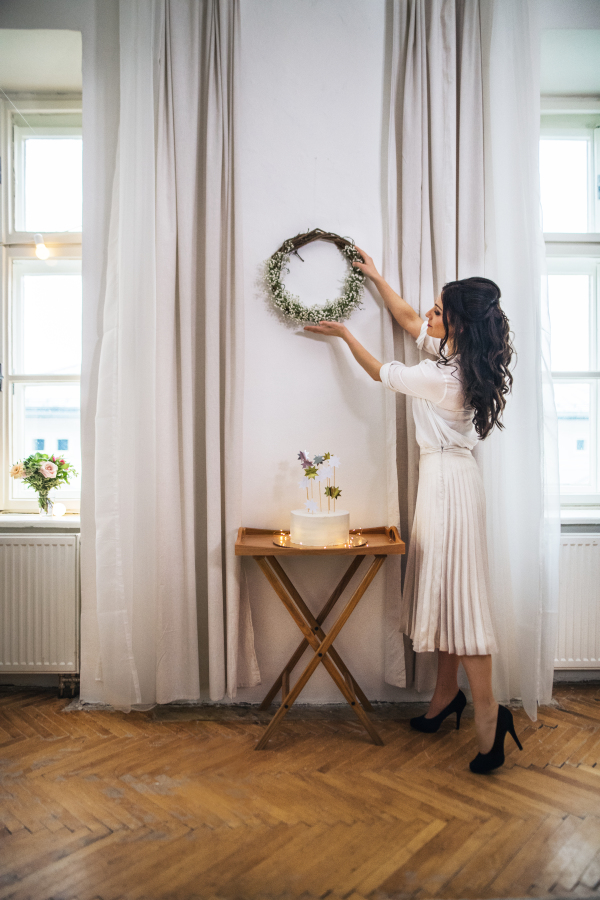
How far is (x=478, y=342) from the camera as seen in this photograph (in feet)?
6.86

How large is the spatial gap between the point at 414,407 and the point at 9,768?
6.90 feet

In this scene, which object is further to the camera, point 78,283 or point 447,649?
point 78,283

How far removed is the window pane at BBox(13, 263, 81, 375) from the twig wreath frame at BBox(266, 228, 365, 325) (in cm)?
127

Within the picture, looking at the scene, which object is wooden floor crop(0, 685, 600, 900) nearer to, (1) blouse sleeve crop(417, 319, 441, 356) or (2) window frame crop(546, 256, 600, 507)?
(2) window frame crop(546, 256, 600, 507)

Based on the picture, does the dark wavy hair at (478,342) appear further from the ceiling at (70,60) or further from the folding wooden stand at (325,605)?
the ceiling at (70,60)

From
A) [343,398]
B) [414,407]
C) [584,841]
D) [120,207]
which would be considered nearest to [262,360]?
[343,398]

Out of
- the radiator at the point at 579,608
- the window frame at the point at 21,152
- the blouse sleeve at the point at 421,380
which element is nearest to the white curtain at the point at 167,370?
the blouse sleeve at the point at 421,380

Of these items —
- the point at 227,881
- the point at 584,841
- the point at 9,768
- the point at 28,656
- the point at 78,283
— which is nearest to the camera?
the point at 227,881

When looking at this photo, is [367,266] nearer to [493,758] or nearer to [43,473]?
[43,473]

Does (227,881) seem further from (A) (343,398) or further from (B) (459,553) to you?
(A) (343,398)

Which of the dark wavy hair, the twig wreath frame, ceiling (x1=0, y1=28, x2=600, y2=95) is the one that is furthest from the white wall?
ceiling (x1=0, y1=28, x2=600, y2=95)

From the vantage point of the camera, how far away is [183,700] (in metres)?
2.65

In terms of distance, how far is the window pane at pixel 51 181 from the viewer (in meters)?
3.14

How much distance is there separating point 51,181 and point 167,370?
1520 mm
